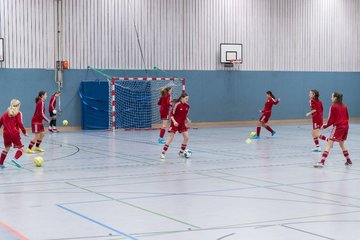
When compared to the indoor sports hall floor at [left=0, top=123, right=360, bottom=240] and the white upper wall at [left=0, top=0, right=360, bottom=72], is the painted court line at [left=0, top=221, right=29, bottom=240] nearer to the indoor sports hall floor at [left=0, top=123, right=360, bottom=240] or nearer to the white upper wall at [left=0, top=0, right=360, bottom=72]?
the indoor sports hall floor at [left=0, top=123, right=360, bottom=240]

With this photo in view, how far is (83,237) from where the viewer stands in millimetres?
7418

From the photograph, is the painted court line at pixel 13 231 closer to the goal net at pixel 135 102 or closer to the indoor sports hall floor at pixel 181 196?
A: the indoor sports hall floor at pixel 181 196

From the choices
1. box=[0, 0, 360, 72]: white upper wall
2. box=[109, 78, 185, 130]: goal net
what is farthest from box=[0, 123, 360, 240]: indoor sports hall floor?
box=[0, 0, 360, 72]: white upper wall

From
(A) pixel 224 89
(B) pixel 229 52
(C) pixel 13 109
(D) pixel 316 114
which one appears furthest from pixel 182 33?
(C) pixel 13 109

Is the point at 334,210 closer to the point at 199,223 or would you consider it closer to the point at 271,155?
the point at 199,223

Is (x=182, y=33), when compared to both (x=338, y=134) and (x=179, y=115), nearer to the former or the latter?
(x=179, y=115)

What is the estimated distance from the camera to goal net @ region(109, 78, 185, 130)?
3044 centimetres

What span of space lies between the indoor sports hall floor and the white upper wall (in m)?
12.2

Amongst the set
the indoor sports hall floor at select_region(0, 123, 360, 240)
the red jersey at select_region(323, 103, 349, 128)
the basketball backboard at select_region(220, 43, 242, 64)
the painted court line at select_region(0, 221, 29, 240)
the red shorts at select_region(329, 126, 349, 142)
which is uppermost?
the basketball backboard at select_region(220, 43, 242, 64)

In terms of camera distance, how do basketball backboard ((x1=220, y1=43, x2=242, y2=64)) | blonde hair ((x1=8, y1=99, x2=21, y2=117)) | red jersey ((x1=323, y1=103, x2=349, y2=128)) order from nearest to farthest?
blonde hair ((x1=8, y1=99, x2=21, y2=117)), red jersey ((x1=323, y1=103, x2=349, y2=128)), basketball backboard ((x1=220, y1=43, x2=242, y2=64))

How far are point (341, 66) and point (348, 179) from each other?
27.2 meters

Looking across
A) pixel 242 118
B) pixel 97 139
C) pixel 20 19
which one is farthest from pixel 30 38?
pixel 242 118

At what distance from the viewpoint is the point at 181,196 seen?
10500mm

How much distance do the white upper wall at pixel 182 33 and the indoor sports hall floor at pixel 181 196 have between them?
12167 mm
